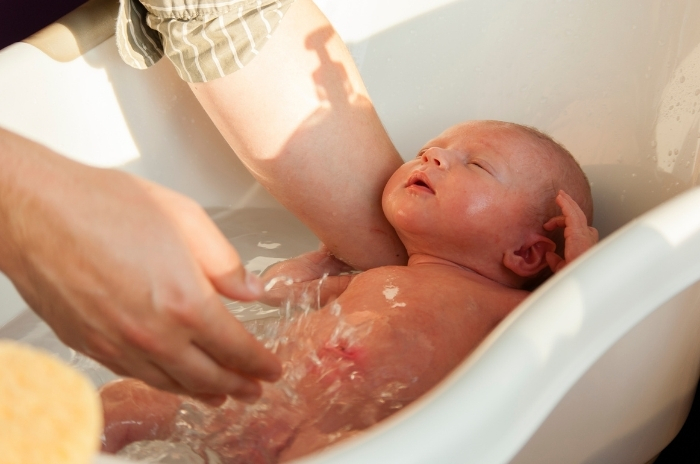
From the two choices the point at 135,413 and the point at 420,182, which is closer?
the point at 135,413

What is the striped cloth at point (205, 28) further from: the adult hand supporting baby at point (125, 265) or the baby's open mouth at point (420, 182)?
the adult hand supporting baby at point (125, 265)

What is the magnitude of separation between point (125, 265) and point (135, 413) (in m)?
0.35

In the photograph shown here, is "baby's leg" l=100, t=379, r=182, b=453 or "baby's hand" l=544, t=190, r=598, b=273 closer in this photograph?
"baby's leg" l=100, t=379, r=182, b=453

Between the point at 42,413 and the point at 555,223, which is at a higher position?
the point at 42,413

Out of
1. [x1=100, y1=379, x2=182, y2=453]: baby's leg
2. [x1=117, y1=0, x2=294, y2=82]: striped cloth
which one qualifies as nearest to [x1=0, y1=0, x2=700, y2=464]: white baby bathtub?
[x1=117, y1=0, x2=294, y2=82]: striped cloth

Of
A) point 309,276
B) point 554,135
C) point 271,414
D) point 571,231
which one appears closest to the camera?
point 271,414

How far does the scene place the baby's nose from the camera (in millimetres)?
966

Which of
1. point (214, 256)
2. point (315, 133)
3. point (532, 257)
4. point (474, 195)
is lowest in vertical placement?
point (532, 257)

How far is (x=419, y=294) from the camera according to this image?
2.94ft

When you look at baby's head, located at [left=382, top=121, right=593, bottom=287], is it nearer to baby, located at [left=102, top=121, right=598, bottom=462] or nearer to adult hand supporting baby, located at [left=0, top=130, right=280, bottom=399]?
baby, located at [left=102, top=121, right=598, bottom=462]

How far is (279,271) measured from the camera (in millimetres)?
1116

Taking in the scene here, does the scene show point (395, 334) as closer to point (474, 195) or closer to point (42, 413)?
point (474, 195)

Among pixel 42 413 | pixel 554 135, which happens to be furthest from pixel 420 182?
pixel 42 413

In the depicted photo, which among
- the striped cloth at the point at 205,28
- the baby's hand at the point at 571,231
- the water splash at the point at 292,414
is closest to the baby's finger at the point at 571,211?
the baby's hand at the point at 571,231
